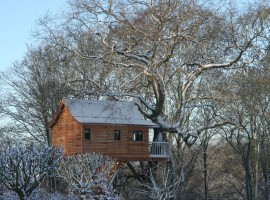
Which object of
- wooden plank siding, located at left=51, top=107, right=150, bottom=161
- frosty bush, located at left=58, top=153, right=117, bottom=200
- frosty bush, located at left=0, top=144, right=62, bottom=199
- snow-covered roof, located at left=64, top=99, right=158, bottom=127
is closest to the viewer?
frosty bush, located at left=0, top=144, right=62, bottom=199

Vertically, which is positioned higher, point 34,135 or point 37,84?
point 37,84

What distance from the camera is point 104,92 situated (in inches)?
960

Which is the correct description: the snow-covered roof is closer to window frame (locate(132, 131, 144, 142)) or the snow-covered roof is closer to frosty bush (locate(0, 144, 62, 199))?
window frame (locate(132, 131, 144, 142))

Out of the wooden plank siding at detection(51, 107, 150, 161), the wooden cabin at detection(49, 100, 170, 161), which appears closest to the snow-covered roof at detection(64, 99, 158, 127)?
the wooden cabin at detection(49, 100, 170, 161)

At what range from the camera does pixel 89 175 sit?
30.5 metres

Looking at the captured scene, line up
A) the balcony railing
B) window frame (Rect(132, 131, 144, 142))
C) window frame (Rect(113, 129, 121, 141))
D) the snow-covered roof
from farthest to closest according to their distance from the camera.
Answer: the balcony railing < window frame (Rect(132, 131, 144, 142)) < window frame (Rect(113, 129, 121, 141)) < the snow-covered roof

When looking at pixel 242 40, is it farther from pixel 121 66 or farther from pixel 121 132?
pixel 121 132

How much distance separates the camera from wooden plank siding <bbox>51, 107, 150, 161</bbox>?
33812mm

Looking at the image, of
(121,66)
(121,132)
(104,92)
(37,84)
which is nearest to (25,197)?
(104,92)

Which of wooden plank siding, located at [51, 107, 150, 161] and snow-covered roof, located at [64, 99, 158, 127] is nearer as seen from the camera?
wooden plank siding, located at [51, 107, 150, 161]

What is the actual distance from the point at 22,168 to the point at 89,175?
9.10 metres

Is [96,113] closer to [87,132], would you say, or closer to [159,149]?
[87,132]

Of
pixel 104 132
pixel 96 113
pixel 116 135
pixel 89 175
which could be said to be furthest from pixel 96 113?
pixel 89 175

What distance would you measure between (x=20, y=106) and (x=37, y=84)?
214cm
